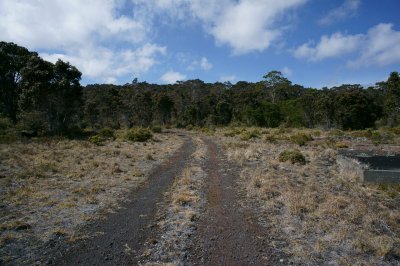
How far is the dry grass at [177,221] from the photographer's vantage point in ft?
27.8

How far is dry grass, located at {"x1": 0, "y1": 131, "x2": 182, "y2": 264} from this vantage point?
382 inches

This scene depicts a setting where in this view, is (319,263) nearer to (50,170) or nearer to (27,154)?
(50,170)

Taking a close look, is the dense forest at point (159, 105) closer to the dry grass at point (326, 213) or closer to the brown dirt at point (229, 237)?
the dry grass at point (326, 213)

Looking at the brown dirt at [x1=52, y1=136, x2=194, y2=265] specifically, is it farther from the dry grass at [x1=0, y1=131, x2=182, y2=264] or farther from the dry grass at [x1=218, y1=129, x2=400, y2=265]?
the dry grass at [x1=218, y1=129, x2=400, y2=265]

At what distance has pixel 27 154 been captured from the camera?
84.8 ft

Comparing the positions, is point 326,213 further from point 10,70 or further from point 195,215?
point 10,70

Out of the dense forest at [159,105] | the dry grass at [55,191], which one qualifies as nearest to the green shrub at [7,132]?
the dense forest at [159,105]

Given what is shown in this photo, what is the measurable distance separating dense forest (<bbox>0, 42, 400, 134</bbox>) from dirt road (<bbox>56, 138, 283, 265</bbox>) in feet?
116

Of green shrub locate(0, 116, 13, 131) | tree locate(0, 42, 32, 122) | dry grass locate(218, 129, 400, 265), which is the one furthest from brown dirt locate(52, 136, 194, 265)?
tree locate(0, 42, 32, 122)

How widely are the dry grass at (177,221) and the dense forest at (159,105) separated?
34.0 meters

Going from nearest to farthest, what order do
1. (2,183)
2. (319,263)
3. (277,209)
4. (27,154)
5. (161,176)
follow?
(319,263), (277,209), (2,183), (161,176), (27,154)

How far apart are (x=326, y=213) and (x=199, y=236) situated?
460 centimetres

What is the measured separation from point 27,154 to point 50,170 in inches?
302

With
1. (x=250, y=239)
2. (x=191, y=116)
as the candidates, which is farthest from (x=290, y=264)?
(x=191, y=116)
